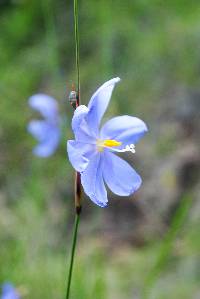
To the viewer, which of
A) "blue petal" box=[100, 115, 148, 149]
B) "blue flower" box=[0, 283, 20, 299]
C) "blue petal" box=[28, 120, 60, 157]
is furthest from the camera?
"blue petal" box=[28, 120, 60, 157]

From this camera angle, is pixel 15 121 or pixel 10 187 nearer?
pixel 10 187

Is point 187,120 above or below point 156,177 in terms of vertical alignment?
above

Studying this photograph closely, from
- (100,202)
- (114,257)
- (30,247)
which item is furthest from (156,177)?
(100,202)

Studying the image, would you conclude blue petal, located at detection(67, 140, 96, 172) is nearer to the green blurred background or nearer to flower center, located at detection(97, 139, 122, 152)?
flower center, located at detection(97, 139, 122, 152)

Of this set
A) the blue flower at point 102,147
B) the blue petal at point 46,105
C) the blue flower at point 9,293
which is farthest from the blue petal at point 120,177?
the blue petal at point 46,105

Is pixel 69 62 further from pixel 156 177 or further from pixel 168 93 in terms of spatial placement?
pixel 156 177

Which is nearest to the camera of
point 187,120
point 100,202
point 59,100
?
point 100,202

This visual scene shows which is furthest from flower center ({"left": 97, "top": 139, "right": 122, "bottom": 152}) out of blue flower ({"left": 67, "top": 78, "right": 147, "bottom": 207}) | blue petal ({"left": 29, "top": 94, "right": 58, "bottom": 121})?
blue petal ({"left": 29, "top": 94, "right": 58, "bottom": 121})
